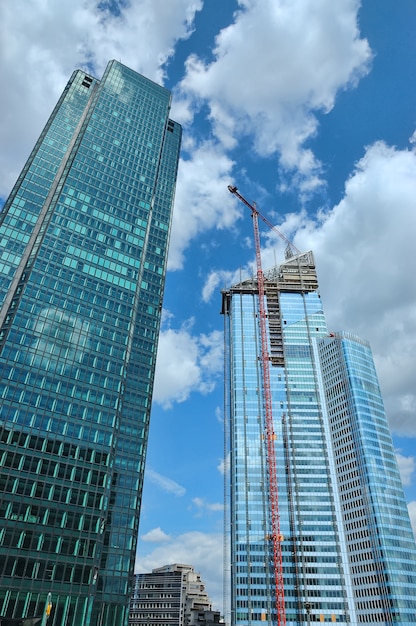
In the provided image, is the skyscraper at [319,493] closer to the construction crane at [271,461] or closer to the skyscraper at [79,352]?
the construction crane at [271,461]

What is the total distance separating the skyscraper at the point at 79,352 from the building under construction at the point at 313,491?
8028 cm

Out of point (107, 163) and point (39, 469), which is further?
point (107, 163)

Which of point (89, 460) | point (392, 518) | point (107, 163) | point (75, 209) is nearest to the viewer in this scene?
point (89, 460)

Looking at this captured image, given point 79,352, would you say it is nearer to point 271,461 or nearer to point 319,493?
point 271,461

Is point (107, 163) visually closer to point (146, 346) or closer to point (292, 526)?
point (146, 346)

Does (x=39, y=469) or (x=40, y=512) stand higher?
(x=39, y=469)

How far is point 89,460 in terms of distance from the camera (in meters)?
77.9

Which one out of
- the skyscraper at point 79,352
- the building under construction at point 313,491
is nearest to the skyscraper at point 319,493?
the building under construction at point 313,491

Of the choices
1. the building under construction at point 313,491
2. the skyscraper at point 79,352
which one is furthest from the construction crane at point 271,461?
the skyscraper at point 79,352

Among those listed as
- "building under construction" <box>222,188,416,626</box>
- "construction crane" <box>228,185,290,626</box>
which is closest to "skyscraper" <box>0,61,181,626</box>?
"construction crane" <box>228,185,290,626</box>

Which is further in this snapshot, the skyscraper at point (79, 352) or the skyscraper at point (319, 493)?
the skyscraper at point (319, 493)

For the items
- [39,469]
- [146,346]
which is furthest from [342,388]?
[39,469]

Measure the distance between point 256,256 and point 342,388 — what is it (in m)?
61.8

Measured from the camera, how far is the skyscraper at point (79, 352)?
68.5 metres
